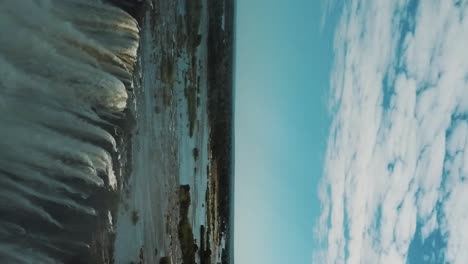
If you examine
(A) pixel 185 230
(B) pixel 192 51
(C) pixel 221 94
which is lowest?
(A) pixel 185 230

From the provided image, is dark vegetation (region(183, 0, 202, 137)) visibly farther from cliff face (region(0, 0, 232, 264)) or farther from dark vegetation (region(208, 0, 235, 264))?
dark vegetation (region(208, 0, 235, 264))

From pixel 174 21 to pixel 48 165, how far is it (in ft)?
13.9

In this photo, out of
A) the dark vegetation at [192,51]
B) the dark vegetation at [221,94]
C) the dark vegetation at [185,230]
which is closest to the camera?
the dark vegetation at [185,230]

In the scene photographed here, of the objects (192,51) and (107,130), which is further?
(192,51)

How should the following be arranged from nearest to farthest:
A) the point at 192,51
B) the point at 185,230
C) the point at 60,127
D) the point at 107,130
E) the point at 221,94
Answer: the point at 60,127 < the point at 107,130 < the point at 185,230 < the point at 192,51 < the point at 221,94

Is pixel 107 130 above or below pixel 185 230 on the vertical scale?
above

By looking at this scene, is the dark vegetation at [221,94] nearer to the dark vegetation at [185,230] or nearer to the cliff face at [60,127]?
the dark vegetation at [185,230]

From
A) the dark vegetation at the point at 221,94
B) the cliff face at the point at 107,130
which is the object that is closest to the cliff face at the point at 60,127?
the cliff face at the point at 107,130

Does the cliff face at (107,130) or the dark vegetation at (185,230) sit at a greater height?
the cliff face at (107,130)

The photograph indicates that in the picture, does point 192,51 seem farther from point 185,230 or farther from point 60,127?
point 60,127

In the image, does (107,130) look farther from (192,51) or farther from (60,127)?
(192,51)

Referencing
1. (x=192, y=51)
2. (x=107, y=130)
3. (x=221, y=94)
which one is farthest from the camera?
(x=221, y=94)

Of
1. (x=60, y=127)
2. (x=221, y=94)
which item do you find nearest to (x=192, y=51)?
(x=221, y=94)

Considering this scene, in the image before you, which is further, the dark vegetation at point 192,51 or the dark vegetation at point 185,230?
the dark vegetation at point 192,51
